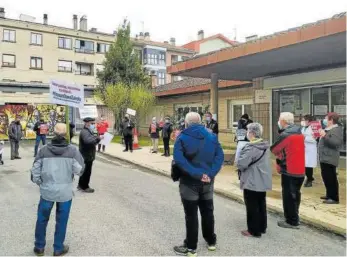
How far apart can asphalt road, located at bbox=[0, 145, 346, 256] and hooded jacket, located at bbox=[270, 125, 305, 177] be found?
0.91m

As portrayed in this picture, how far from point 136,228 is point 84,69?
4247cm

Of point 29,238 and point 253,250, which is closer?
point 253,250

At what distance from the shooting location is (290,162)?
5.45 m

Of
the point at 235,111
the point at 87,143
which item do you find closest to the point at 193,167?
the point at 87,143

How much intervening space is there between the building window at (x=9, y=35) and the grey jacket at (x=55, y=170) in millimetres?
40784

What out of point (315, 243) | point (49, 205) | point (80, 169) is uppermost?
point (80, 169)

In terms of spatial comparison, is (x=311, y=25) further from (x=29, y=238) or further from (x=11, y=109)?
(x=11, y=109)

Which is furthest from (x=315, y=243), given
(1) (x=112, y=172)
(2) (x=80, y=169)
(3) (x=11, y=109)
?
(3) (x=11, y=109)

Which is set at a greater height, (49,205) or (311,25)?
(311,25)

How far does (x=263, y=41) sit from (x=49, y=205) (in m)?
6.05

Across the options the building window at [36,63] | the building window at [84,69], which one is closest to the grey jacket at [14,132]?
the building window at [36,63]

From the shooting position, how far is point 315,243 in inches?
195

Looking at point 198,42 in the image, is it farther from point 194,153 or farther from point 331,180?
point 194,153

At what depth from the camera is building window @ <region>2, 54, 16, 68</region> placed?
40062mm
